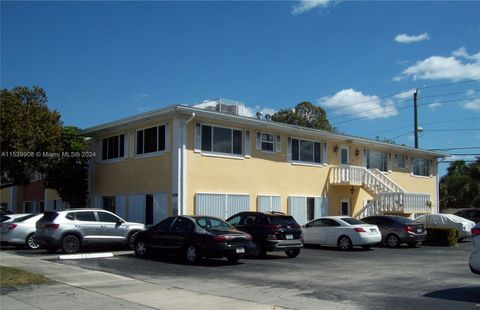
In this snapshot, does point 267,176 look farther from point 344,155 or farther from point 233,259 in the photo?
point 233,259

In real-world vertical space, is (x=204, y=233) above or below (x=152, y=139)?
below

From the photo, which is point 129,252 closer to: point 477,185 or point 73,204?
point 73,204

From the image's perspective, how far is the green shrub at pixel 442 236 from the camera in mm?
24750

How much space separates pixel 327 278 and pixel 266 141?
522 inches

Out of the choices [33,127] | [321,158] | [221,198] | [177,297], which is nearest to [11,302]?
[177,297]

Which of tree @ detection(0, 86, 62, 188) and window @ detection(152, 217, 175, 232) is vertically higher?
tree @ detection(0, 86, 62, 188)

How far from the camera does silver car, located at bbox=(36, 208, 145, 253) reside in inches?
728

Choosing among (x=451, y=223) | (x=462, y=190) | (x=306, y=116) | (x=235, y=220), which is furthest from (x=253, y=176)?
(x=306, y=116)

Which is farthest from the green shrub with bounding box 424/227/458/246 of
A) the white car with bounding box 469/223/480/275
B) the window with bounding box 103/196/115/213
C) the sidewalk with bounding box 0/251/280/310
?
the sidewalk with bounding box 0/251/280/310

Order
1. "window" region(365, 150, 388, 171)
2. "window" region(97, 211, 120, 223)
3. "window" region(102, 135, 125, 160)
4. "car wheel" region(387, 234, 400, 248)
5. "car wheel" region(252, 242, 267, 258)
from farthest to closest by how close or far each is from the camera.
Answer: "window" region(365, 150, 388, 171), "window" region(102, 135, 125, 160), "car wheel" region(387, 234, 400, 248), "window" region(97, 211, 120, 223), "car wheel" region(252, 242, 267, 258)

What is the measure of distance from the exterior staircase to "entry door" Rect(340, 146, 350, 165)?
875mm

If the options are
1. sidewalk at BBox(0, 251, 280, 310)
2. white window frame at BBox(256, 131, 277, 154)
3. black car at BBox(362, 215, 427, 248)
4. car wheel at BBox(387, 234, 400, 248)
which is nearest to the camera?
sidewalk at BBox(0, 251, 280, 310)

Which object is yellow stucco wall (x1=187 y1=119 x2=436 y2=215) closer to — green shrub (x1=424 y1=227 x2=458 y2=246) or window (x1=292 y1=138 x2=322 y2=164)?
window (x1=292 y1=138 x2=322 y2=164)

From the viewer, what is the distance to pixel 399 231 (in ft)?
76.1
